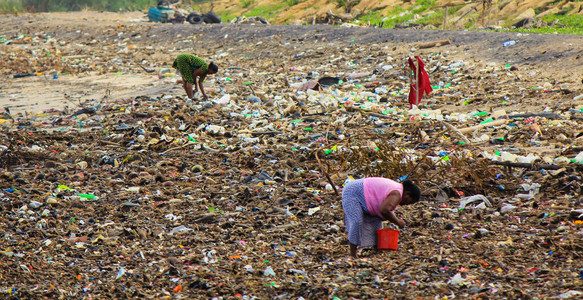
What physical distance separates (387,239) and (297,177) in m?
1.95

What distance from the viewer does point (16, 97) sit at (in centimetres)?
980

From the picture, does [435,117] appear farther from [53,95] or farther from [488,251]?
[53,95]

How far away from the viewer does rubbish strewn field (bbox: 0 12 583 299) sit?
3209 millimetres

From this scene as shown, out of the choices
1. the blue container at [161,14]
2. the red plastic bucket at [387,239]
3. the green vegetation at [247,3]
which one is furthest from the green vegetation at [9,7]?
the red plastic bucket at [387,239]

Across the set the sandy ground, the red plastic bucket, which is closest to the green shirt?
the sandy ground

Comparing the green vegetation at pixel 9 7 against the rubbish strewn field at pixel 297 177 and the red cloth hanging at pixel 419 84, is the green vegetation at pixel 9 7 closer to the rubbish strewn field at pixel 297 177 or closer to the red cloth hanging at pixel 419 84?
the rubbish strewn field at pixel 297 177

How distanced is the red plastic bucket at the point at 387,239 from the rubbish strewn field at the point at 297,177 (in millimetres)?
79

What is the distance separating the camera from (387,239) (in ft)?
11.4

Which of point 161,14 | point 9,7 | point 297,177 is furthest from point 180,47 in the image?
point 9,7

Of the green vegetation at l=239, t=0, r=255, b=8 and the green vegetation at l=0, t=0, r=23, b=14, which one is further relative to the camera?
the green vegetation at l=239, t=0, r=255, b=8

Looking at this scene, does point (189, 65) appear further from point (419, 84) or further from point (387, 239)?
point (387, 239)

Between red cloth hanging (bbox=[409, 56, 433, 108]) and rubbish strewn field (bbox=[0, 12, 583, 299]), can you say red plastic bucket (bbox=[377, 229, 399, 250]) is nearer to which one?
rubbish strewn field (bbox=[0, 12, 583, 299])

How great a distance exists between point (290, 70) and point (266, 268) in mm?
8096

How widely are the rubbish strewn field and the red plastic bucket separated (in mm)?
79
